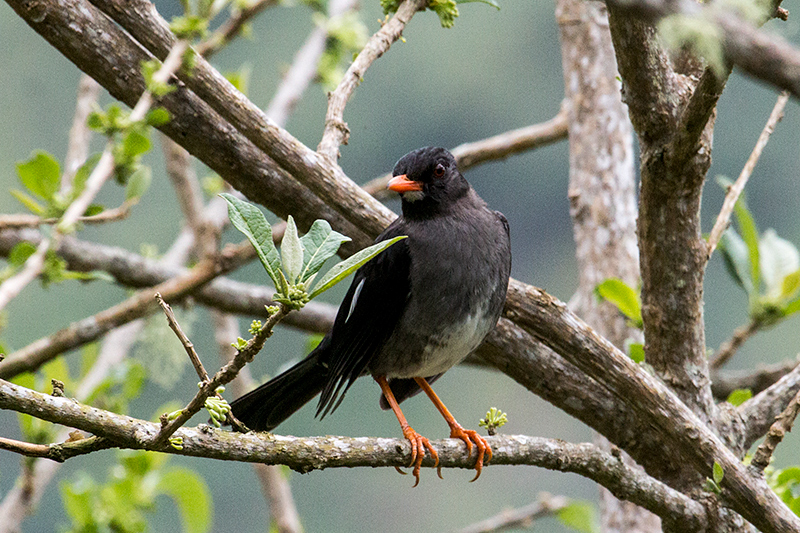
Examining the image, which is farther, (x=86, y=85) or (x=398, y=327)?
(x=86, y=85)

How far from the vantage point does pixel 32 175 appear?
2.99m

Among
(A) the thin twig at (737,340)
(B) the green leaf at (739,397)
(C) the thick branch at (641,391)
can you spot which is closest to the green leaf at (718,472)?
(C) the thick branch at (641,391)

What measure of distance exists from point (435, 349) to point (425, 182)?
2.75 ft

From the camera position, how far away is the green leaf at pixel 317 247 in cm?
161

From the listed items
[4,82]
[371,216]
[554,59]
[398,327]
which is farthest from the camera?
[554,59]

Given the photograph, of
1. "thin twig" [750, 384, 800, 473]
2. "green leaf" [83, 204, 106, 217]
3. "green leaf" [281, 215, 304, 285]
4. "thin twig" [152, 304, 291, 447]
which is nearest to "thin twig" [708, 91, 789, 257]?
"thin twig" [750, 384, 800, 473]

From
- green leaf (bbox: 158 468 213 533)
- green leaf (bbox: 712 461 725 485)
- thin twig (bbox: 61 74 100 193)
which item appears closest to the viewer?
green leaf (bbox: 712 461 725 485)

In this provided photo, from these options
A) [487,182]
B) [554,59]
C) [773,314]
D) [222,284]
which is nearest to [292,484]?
[487,182]

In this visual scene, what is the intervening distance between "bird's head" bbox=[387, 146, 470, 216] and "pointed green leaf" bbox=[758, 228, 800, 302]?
1745 mm

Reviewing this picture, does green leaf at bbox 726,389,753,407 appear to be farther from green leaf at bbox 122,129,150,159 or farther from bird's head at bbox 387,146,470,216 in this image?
green leaf at bbox 122,129,150,159

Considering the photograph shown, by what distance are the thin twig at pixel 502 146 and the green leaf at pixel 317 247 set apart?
3002 millimetres

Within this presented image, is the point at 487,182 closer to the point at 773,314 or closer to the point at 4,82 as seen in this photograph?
the point at 4,82

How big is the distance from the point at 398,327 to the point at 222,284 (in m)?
1.88

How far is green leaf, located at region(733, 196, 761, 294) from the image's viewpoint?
397cm
